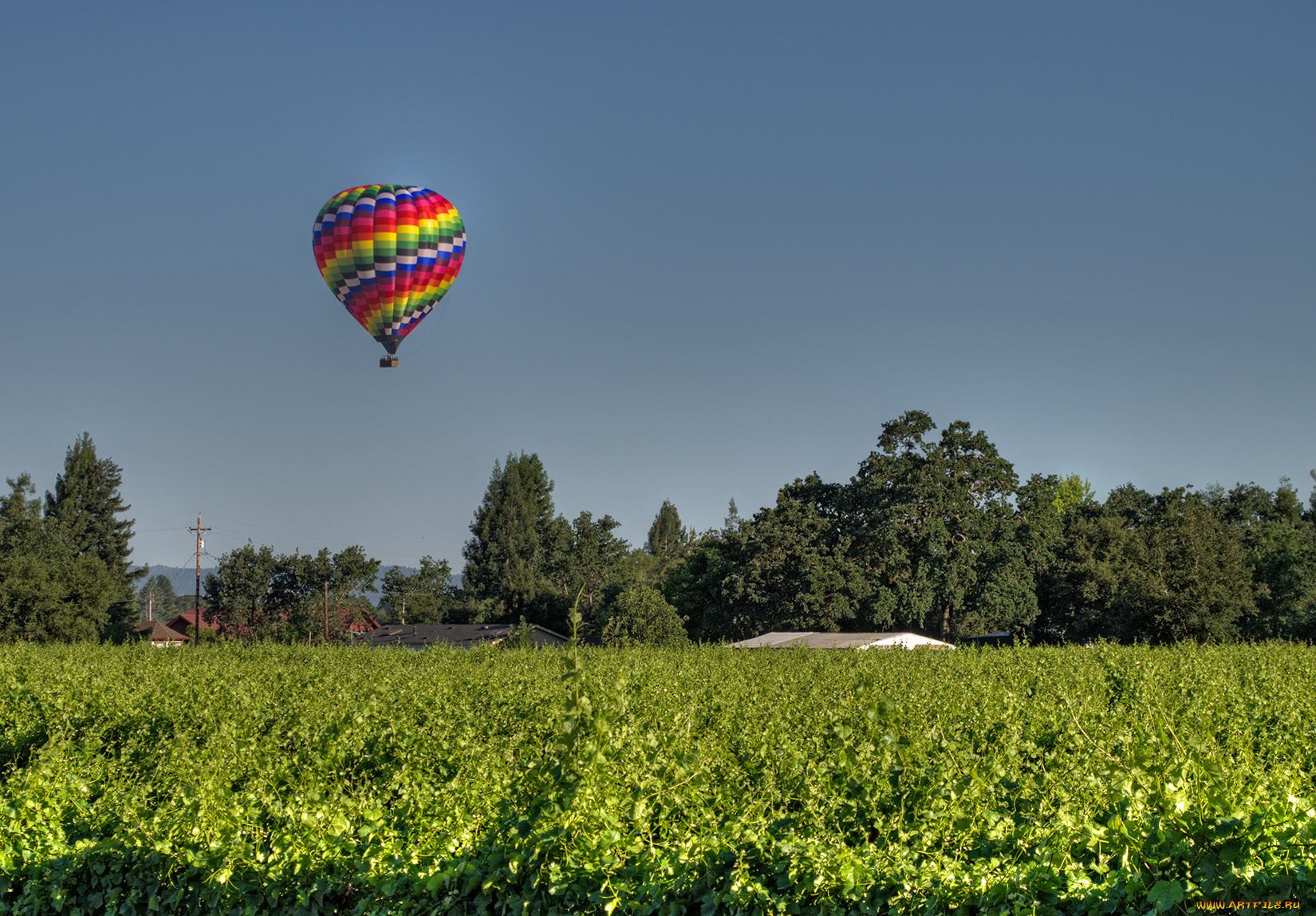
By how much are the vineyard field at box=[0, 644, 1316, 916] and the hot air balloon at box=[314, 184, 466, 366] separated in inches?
574

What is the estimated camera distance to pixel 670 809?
560cm

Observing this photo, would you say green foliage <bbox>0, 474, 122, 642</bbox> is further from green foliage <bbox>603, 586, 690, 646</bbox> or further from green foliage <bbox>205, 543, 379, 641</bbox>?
green foliage <bbox>603, 586, 690, 646</bbox>

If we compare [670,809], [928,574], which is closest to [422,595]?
[928,574]

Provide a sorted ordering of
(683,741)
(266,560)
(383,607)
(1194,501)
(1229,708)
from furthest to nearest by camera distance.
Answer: (383,607) → (266,560) → (1194,501) → (1229,708) → (683,741)

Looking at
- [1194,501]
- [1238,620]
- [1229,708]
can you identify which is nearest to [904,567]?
[1238,620]

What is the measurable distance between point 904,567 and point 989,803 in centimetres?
4397

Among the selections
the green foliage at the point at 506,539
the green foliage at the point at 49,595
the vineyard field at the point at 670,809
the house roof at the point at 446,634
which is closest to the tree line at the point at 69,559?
the green foliage at the point at 49,595

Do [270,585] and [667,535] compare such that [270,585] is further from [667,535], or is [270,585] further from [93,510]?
[667,535]

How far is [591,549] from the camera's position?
277 ft

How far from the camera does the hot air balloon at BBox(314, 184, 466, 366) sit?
75.8 ft

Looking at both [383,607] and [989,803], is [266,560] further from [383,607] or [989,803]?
[989,803]

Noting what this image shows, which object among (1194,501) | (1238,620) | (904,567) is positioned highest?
(1194,501)

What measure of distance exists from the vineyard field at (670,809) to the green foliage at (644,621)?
39.6 meters

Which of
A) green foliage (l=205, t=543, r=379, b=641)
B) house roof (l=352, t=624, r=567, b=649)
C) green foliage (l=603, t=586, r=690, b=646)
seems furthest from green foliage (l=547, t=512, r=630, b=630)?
green foliage (l=603, t=586, r=690, b=646)
